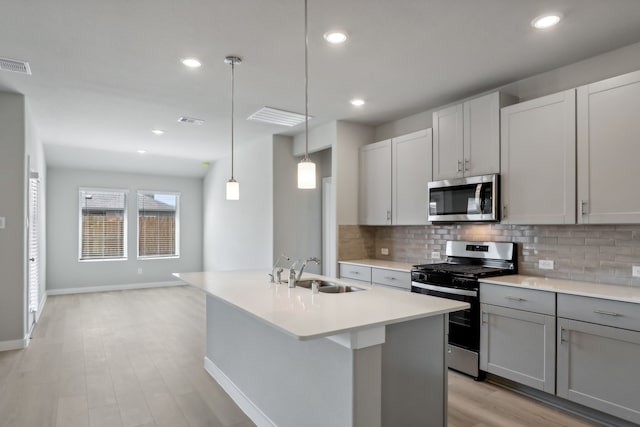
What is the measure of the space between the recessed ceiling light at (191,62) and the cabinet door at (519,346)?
3.07m

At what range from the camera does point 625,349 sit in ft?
7.84

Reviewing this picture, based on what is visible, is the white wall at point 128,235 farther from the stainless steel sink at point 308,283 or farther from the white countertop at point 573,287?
the white countertop at point 573,287

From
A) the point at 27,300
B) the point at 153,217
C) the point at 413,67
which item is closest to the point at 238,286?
the point at 413,67

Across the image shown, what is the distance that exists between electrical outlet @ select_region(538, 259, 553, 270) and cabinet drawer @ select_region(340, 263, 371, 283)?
5.61ft

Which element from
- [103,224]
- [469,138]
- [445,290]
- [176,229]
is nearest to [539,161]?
[469,138]

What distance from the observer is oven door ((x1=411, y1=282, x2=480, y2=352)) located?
3223 millimetres

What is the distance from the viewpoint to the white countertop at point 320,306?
5.61 ft

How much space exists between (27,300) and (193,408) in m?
2.77

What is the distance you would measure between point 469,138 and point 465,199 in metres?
0.57

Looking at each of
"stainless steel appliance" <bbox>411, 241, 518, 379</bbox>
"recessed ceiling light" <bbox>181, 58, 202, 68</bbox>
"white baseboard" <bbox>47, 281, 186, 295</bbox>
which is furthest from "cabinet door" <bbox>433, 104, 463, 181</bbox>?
"white baseboard" <bbox>47, 281, 186, 295</bbox>

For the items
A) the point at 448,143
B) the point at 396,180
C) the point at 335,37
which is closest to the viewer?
the point at 335,37

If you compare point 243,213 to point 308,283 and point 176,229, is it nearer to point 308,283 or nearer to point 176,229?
point 176,229

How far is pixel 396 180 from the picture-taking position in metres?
4.40

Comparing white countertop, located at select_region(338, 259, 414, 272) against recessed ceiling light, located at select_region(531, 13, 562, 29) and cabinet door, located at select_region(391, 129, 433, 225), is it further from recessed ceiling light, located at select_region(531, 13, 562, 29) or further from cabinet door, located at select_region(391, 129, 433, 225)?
recessed ceiling light, located at select_region(531, 13, 562, 29)
